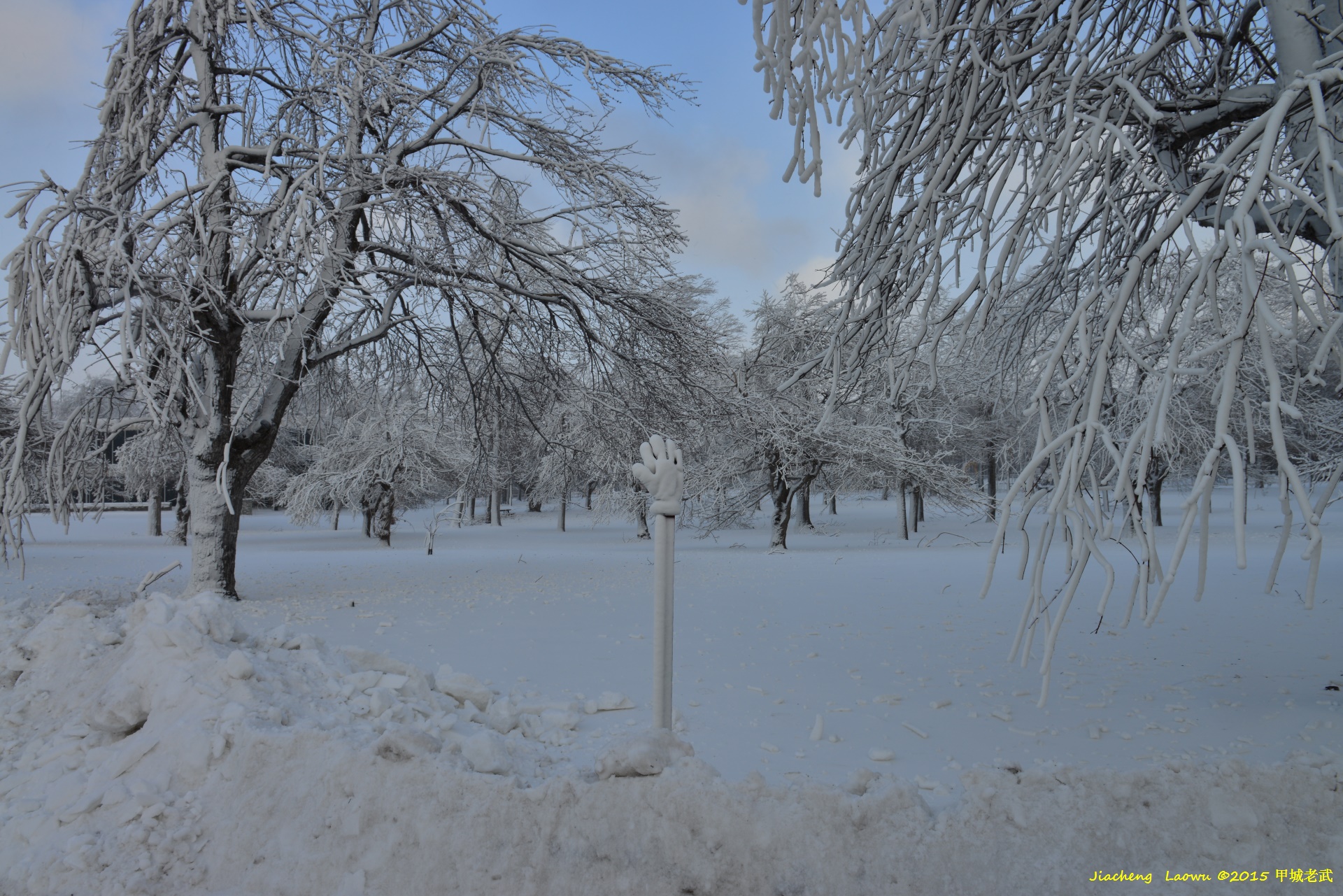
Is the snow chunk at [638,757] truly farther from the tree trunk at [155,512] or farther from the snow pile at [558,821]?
the tree trunk at [155,512]

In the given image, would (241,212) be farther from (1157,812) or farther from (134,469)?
(134,469)

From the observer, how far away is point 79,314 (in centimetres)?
541

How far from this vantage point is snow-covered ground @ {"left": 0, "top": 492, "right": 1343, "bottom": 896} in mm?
2336

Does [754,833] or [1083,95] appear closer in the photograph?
[754,833]

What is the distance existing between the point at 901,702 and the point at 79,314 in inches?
246

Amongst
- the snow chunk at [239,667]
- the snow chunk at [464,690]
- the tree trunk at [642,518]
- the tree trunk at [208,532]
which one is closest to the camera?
the snow chunk at [239,667]

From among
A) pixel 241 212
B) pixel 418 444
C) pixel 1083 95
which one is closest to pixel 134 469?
pixel 418 444

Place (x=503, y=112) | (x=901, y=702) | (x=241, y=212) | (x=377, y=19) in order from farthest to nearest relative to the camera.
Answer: (x=377, y=19), (x=503, y=112), (x=241, y=212), (x=901, y=702)

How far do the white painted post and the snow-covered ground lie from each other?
15.7 inches

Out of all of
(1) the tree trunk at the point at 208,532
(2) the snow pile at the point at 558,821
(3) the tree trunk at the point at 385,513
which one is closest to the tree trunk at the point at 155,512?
(3) the tree trunk at the point at 385,513

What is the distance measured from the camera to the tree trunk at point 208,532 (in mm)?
7676

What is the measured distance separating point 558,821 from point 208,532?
6.88 m

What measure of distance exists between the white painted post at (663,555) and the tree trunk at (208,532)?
629 centimetres

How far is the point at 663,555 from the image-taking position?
3094 mm
